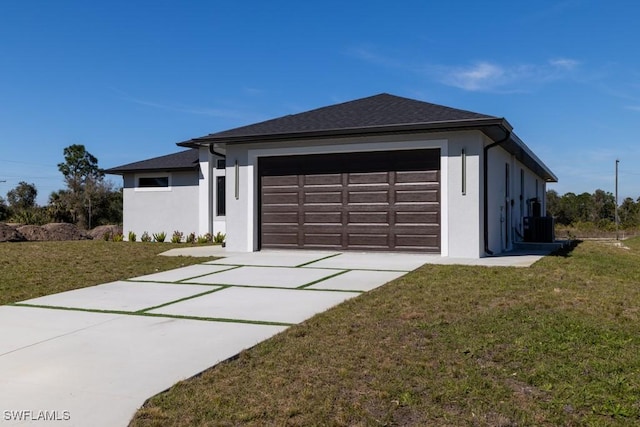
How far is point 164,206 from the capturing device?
2052cm

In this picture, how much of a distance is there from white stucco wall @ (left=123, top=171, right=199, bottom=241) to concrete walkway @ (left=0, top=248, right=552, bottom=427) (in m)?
10.4

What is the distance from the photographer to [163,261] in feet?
37.1

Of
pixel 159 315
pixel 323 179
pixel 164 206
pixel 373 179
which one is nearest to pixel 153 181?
pixel 164 206

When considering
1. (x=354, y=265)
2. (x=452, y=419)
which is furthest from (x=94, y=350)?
(x=354, y=265)

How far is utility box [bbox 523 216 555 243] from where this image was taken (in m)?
16.7

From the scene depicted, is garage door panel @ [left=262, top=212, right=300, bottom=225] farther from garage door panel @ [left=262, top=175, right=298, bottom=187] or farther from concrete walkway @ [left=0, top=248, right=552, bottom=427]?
concrete walkway @ [left=0, top=248, right=552, bottom=427]

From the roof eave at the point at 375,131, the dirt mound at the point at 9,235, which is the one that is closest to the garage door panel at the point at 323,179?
the roof eave at the point at 375,131

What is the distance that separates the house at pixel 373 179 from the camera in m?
11.5

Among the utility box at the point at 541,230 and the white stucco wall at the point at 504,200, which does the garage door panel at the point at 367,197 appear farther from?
the utility box at the point at 541,230

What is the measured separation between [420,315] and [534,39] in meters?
12.4

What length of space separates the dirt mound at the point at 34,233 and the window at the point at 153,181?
14.4 ft

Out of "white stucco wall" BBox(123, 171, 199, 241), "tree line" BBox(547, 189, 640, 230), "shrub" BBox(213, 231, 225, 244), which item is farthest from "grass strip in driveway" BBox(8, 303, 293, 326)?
"tree line" BBox(547, 189, 640, 230)

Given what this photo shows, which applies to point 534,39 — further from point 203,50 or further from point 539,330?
point 539,330

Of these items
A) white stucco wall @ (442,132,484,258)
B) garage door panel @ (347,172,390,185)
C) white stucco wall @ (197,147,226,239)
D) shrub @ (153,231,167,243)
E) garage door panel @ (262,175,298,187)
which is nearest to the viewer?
white stucco wall @ (442,132,484,258)
